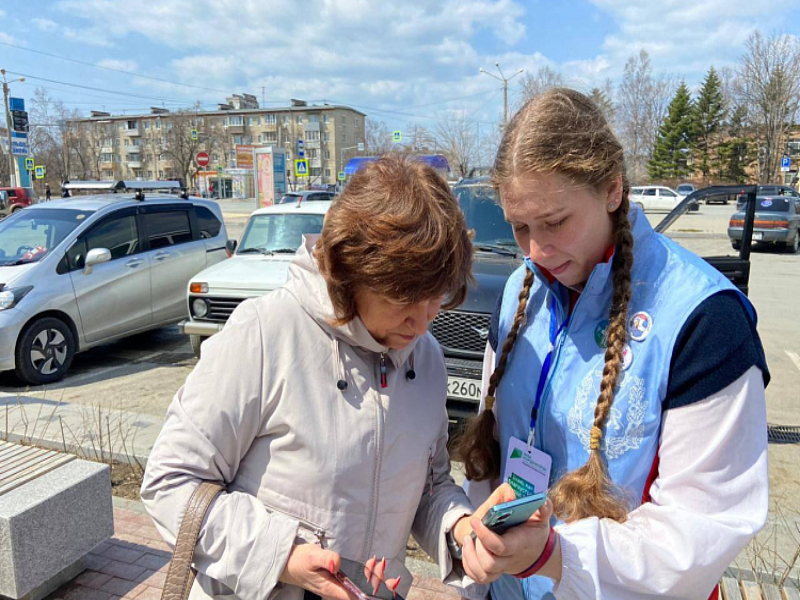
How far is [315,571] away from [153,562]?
8.57ft

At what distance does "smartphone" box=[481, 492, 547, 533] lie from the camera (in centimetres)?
117

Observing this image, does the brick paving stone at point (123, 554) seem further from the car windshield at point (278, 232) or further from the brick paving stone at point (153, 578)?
the car windshield at point (278, 232)

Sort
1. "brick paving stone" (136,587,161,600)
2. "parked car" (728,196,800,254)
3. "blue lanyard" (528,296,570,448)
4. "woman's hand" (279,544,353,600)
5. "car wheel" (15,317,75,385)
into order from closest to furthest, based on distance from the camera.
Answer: "woman's hand" (279,544,353,600) → "blue lanyard" (528,296,570,448) → "brick paving stone" (136,587,161,600) → "car wheel" (15,317,75,385) → "parked car" (728,196,800,254)

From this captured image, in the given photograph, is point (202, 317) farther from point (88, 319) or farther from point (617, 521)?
point (617, 521)

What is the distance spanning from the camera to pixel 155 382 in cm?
695

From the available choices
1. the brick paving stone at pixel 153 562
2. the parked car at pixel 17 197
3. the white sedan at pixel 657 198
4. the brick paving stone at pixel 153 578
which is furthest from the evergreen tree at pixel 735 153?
the brick paving stone at pixel 153 578

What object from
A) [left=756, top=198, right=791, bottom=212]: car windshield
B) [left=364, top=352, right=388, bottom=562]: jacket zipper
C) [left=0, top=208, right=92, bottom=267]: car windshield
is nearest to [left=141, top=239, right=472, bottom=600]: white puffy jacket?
[left=364, top=352, right=388, bottom=562]: jacket zipper

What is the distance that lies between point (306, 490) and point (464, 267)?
0.65m

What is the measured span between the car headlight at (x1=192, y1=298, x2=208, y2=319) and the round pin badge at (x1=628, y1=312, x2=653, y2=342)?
6.15 meters

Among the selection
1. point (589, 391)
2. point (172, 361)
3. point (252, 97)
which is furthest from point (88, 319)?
point (252, 97)

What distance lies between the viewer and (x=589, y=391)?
4.75 ft

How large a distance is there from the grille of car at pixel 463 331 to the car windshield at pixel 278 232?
137 inches

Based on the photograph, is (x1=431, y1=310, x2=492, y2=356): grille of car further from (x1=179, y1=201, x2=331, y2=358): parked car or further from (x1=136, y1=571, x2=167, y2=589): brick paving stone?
(x1=136, y1=571, x2=167, y2=589): brick paving stone

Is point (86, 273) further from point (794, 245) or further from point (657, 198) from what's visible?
point (657, 198)
